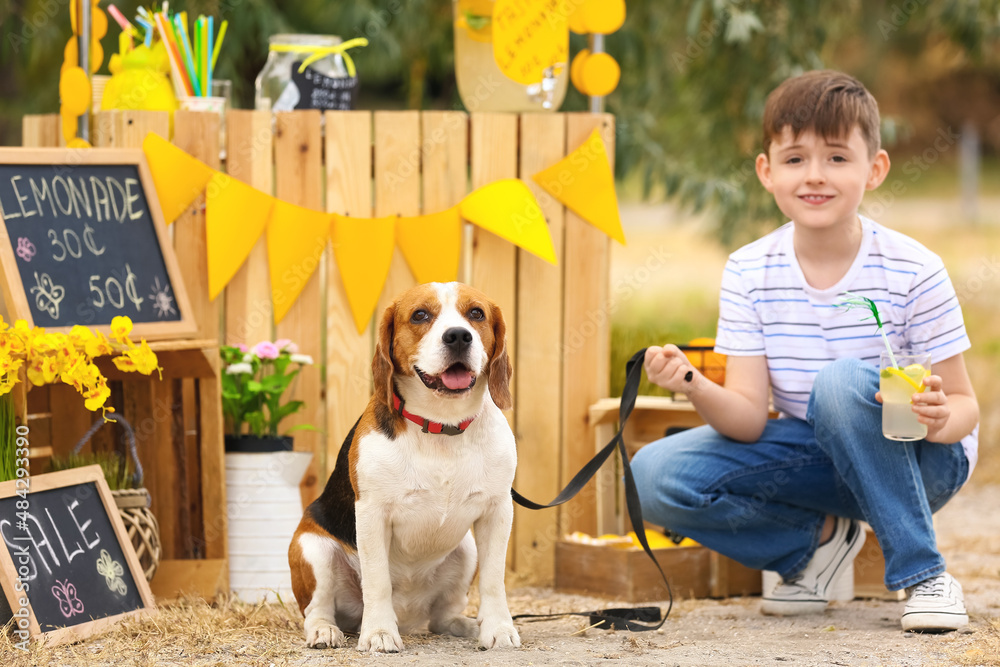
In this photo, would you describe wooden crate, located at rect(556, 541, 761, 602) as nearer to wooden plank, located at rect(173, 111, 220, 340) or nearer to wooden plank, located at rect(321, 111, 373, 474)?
wooden plank, located at rect(321, 111, 373, 474)

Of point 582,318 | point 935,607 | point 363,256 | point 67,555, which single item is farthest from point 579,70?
point 67,555

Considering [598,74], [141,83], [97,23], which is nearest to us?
[141,83]

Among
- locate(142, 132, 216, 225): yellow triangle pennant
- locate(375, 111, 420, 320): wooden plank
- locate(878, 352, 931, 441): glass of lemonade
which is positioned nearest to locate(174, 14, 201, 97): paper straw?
locate(142, 132, 216, 225): yellow triangle pennant

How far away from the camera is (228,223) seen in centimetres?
386

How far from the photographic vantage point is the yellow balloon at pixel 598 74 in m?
4.14

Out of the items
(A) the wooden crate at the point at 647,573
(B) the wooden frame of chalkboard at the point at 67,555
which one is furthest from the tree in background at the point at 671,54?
(B) the wooden frame of chalkboard at the point at 67,555

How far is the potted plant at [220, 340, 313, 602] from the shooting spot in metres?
3.72

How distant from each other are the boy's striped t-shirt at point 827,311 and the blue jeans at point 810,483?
17 cm

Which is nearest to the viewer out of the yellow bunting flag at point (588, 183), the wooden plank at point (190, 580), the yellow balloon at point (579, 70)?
the wooden plank at point (190, 580)

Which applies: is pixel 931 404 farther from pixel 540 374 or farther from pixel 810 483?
pixel 540 374

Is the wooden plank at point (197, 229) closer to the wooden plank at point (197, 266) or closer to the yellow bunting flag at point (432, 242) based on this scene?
the wooden plank at point (197, 266)

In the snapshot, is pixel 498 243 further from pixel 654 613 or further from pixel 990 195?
pixel 990 195

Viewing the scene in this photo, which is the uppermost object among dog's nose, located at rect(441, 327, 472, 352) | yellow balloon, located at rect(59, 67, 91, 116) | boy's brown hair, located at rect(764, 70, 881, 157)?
yellow balloon, located at rect(59, 67, 91, 116)

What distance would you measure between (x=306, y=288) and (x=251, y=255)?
226 millimetres
